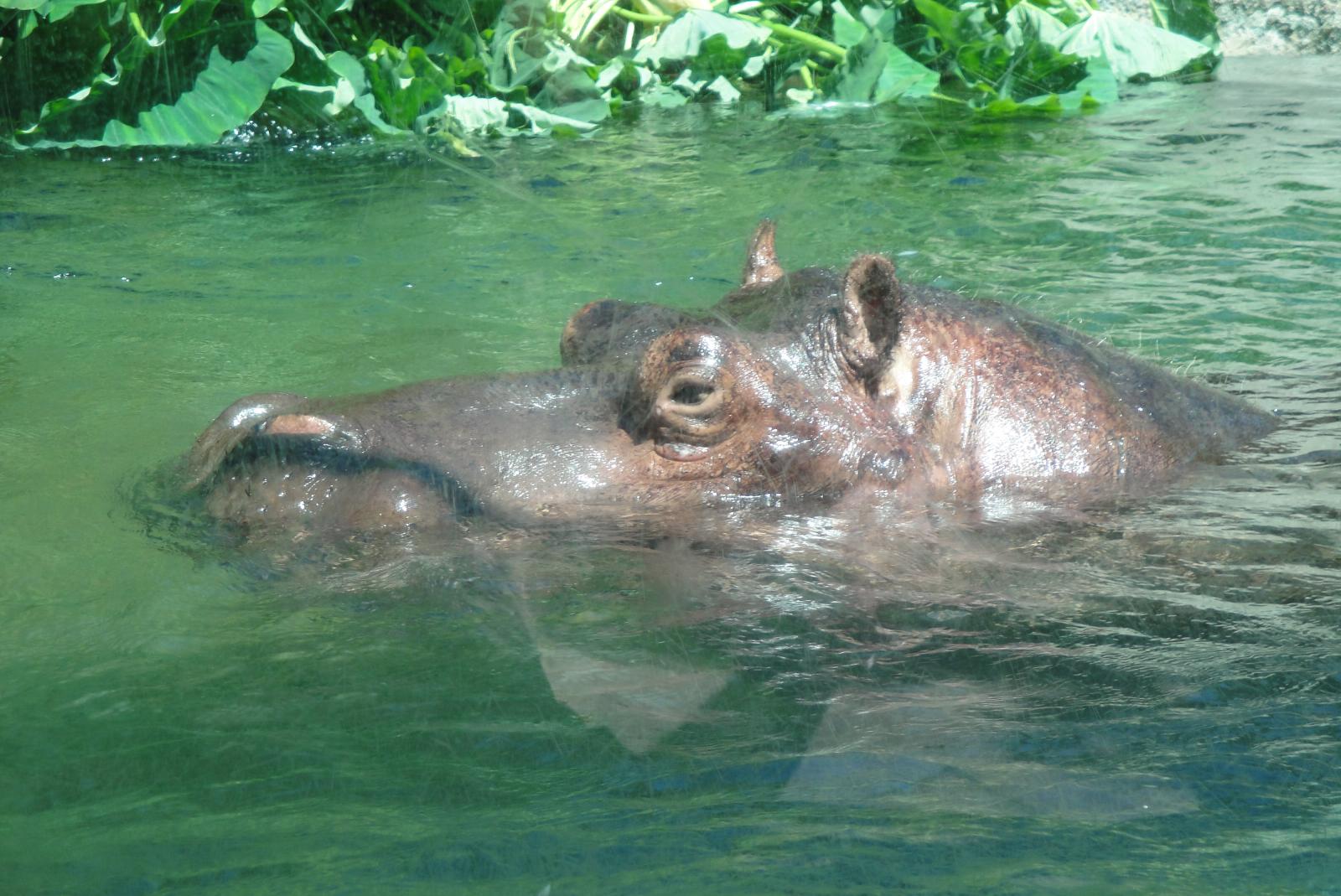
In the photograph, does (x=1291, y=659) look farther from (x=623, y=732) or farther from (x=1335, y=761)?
(x=623, y=732)

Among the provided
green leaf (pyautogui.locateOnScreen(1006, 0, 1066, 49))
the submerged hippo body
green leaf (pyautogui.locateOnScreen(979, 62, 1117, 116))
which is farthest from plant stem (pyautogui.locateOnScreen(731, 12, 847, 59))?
the submerged hippo body

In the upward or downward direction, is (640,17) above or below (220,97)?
above

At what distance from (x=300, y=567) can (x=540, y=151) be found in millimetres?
8485

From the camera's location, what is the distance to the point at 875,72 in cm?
1353

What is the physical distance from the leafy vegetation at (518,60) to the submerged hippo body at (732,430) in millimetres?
8195

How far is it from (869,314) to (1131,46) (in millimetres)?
10528

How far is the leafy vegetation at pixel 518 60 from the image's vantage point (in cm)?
1209

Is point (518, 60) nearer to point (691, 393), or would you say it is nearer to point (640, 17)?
point (640, 17)

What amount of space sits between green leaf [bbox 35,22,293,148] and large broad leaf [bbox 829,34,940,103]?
491 centimetres

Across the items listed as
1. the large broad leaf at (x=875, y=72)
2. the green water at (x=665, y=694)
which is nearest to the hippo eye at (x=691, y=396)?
the green water at (x=665, y=694)

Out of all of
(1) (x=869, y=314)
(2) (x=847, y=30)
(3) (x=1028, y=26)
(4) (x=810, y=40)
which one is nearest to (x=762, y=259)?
(1) (x=869, y=314)

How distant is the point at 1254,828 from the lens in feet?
10.7

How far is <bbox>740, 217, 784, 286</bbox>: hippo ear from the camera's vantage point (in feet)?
17.8

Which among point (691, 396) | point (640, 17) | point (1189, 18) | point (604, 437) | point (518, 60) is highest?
point (640, 17)
